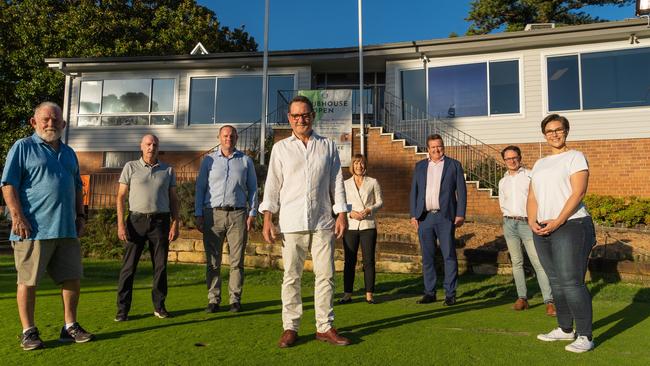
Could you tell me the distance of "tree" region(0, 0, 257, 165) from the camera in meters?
20.9

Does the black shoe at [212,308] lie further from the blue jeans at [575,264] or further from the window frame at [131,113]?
the window frame at [131,113]

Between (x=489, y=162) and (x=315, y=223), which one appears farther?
(x=489, y=162)

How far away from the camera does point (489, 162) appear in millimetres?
12461

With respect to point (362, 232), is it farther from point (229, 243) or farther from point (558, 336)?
point (558, 336)

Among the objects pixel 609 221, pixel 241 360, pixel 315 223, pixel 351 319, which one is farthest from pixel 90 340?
pixel 609 221

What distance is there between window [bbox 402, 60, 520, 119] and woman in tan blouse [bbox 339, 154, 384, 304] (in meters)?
9.72

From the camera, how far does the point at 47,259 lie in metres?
3.67

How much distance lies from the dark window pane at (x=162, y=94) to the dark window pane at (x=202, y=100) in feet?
2.65

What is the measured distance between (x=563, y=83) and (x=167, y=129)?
41.8 feet

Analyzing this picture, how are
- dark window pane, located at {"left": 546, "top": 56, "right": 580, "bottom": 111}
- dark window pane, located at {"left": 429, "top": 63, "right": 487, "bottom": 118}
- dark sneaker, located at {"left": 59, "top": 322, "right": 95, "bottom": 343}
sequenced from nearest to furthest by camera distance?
dark sneaker, located at {"left": 59, "top": 322, "right": 95, "bottom": 343}
dark window pane, located at {"left": 546, "top": 56, "right": 580, "bottom": 111}
dark window pane, located at {"left": 429, "top": 63, "right": 487, "bottom": 118}

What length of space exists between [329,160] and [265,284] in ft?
11.9

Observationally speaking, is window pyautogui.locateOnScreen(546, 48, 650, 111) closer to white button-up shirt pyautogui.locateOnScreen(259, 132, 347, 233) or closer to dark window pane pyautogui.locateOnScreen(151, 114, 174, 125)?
white button-up shirt pyautogui.locateOnScreen(259, 132, 347, 233)

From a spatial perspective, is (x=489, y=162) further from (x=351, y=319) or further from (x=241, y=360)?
(x=241, y=360)

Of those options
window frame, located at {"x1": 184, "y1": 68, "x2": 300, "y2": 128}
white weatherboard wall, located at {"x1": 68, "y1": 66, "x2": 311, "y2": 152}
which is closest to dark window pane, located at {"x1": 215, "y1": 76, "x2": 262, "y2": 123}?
window frame, located at {"x1": 184, "y1": 68, "x2": 300, "y2": 128}
